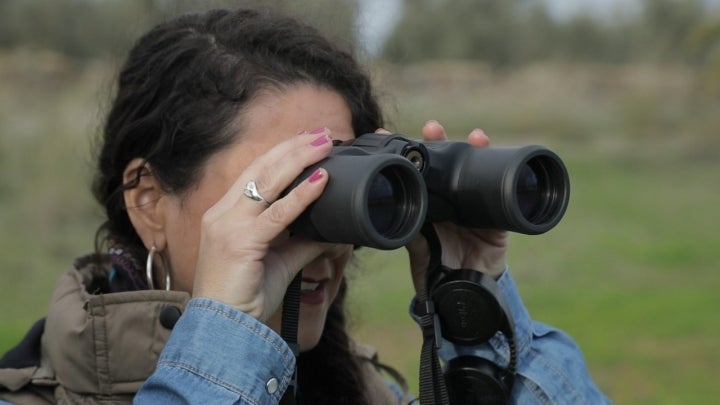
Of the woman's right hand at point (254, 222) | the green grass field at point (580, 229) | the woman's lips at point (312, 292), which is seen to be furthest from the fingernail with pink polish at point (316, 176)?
the green grass field at point (580, 229)

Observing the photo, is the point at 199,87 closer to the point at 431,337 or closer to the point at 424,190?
the point at 424,190

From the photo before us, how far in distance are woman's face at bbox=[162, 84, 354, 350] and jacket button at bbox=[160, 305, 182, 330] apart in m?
0.12

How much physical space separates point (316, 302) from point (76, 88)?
10329 millimetres

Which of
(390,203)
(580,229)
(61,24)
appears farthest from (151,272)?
(61,24)

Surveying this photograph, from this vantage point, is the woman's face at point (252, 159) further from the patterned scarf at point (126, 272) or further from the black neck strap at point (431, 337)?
the black neck strap at point (431, 337)

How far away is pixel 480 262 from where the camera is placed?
201cm

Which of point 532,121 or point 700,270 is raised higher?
point 532,121

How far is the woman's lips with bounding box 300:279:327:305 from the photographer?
5.74 feet

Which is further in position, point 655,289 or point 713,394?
point 655,289

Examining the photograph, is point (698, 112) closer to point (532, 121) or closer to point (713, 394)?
point (532, 121)

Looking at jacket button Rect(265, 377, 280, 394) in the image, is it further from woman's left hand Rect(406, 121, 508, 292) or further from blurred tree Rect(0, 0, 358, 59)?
blurred tree Rect(0, 0, 358, 59)

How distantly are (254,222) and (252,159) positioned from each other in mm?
224

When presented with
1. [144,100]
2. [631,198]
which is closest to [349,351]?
[144,100]

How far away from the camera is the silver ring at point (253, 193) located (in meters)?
1.48
